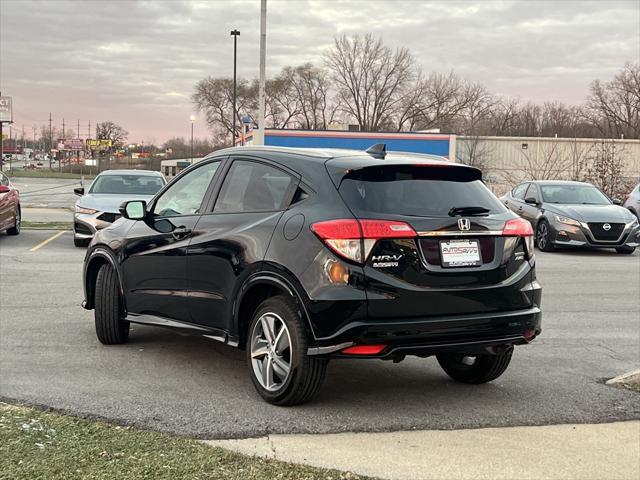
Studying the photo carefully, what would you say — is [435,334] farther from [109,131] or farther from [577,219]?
[109,131]

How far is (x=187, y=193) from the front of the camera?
5781 mm

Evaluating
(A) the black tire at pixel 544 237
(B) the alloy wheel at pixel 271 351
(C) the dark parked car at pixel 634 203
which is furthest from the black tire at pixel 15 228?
(C) the dark parked car at pixel 634 203

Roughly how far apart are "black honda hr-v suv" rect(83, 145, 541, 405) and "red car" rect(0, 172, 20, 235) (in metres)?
10.4

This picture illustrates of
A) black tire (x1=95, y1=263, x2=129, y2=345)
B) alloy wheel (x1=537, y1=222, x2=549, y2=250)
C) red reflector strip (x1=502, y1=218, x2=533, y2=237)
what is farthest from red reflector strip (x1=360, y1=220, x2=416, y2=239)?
alloy wheel (x1=537, y1=222, x2=549, y2=250)

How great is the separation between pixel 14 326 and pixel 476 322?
481 cm

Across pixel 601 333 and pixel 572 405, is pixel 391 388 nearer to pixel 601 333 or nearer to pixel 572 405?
pixel 572 405

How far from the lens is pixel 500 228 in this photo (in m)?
4.62

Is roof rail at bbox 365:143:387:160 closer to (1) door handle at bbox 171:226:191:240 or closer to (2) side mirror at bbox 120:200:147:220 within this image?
(1) door handle at bbox 171:226:191:240

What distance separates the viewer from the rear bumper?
4.18 metres

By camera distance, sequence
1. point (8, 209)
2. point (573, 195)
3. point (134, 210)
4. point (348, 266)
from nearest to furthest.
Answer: point (348, 266) < point (134, 210) < point (8, 209) < point (573, 195)

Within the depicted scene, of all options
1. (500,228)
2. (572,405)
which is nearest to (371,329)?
(500,228)

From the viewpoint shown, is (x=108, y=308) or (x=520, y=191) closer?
(x=108, y=308)

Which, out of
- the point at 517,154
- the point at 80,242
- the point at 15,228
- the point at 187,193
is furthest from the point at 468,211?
the point at 517,154

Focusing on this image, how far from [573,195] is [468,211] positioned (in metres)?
12.7
